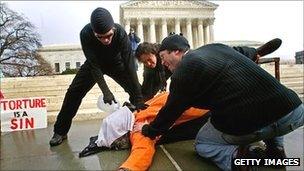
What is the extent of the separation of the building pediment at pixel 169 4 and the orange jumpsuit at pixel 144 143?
217ft

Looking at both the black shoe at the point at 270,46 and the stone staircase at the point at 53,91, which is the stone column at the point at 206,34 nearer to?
the stone staircase at the point at 53,91

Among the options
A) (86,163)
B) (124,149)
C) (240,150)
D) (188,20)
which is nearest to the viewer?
(240,150)

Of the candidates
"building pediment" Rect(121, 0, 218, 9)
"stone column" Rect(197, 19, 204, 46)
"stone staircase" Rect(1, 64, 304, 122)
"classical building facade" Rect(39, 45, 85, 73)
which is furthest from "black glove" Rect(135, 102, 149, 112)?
"stone column" Rect(197, 19, 204, 46)

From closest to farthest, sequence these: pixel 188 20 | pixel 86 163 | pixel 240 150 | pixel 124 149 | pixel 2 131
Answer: pixel 240 150 → pixel 86 163 → pixel 124 149 → pixel 2 131 → pixel 188 20

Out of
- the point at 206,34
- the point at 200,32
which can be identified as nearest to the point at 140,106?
the point at 200,32

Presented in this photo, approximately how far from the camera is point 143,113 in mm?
3705

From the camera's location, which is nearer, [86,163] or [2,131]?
[86,163]

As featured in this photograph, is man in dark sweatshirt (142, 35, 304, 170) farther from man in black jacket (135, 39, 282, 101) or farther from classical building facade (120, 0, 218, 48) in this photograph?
classical building facade (120, 0, 218, 48)

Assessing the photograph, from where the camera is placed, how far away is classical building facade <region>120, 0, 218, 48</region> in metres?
68.9

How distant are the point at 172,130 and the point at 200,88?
1.28m

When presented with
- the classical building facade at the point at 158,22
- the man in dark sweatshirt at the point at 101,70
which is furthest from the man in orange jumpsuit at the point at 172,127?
the classical building facade at the point at 158,22

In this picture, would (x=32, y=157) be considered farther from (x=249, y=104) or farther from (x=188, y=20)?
(x=188, y=20)

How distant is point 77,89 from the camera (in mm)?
4332

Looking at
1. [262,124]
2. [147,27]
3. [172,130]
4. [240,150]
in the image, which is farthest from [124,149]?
[147,27]
